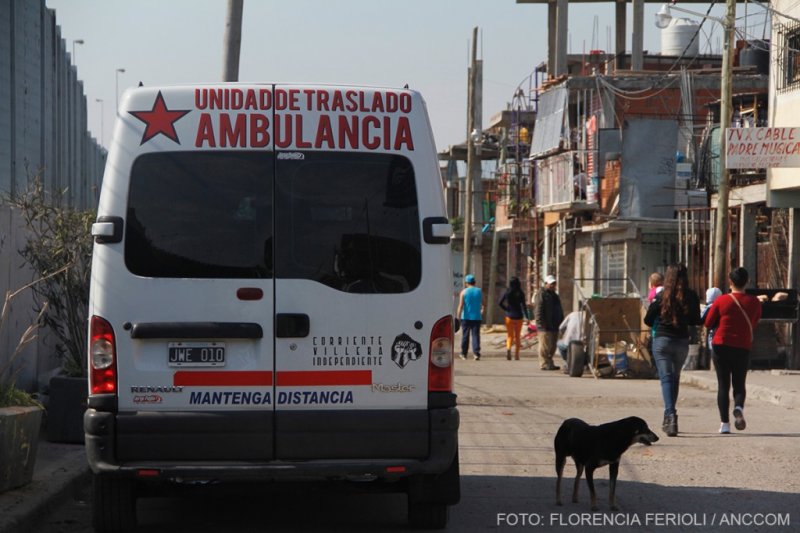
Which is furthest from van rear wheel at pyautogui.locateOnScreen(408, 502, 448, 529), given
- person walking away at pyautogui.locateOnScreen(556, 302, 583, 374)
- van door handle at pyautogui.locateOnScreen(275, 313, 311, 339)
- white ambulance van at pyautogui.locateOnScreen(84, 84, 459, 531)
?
person walking away at pyautogui.locateOnScreen(556, 302, 583, 374)

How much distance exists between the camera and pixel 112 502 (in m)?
6.95

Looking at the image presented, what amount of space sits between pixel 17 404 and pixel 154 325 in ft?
7.65

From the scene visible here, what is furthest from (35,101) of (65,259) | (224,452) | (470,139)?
(470,139)

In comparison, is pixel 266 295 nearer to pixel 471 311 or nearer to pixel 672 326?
pixel 672 326

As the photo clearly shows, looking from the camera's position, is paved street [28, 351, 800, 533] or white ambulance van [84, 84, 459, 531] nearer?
white ambulance van [84, 84, 459, 531]

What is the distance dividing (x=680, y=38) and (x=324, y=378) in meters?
36.4

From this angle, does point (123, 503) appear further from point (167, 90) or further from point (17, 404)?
point (167, 90)

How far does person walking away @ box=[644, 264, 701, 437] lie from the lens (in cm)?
1227

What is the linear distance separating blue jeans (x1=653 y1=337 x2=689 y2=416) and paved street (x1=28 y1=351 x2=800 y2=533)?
436 millimetres

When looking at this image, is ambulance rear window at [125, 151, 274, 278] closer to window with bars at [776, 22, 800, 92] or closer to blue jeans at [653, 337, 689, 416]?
blue jeans at [653, 337, 689, 416]

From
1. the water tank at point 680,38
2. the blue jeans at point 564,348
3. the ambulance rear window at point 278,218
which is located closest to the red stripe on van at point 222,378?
the ambulance rear window at point 278,218

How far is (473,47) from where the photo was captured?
3838 cm

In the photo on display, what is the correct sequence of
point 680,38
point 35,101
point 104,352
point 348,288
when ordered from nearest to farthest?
point 104,352, point 348,288, point 35,101, point 680,38

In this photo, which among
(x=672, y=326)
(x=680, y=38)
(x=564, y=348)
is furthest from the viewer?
(x=680, y=38)
